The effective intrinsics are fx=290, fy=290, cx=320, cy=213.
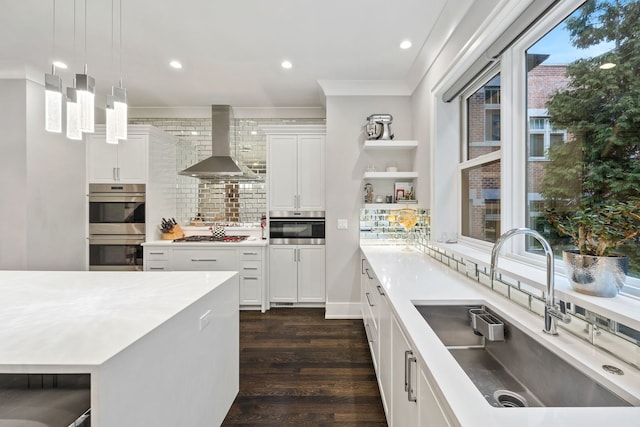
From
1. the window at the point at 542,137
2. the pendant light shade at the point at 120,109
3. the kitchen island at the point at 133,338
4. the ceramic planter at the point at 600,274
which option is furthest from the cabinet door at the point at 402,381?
the pendant light shade at the point at 120,109

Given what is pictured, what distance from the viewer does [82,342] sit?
0.93m

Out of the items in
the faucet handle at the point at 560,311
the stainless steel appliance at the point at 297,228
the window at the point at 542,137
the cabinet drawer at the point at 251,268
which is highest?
the window at the point at 542,137

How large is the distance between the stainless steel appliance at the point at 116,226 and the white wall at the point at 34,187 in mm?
212

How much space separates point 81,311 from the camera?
3.96ft

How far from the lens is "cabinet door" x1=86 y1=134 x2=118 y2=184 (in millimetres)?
3721

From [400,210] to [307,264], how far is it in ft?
4.41

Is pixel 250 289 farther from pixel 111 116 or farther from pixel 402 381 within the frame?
pixel 402 381

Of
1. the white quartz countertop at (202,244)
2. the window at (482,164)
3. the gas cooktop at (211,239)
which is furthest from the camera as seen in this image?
the gas cooktop at (211,239)

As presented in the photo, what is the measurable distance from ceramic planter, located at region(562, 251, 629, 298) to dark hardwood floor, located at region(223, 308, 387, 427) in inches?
55.2

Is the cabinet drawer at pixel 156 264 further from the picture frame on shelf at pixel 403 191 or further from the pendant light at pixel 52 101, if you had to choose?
the picture frame on shelf at pixel 403 191

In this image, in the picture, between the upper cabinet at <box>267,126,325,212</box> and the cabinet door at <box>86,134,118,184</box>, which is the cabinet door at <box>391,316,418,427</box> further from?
the cabinet door at <box>86,134,118,184</box>

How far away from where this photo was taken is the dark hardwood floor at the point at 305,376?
1848 mm

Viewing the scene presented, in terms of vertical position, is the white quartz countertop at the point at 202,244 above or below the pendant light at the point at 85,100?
below

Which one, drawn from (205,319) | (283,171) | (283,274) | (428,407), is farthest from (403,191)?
(428,407)
